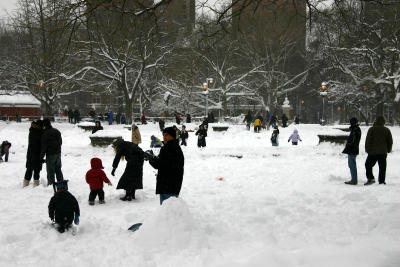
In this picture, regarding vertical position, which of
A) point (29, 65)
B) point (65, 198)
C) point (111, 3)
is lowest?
point (65, 198)

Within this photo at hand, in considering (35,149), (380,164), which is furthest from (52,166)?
(380,164)

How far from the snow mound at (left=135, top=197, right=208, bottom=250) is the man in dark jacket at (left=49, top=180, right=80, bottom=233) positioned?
4.24 feet

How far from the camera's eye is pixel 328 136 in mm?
18719

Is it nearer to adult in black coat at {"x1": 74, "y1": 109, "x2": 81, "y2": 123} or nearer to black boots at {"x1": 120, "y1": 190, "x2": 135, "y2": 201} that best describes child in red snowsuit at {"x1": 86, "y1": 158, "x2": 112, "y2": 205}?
black boots at {"x1": 120, "y1": 190, "x2": 135, "y2": 201}

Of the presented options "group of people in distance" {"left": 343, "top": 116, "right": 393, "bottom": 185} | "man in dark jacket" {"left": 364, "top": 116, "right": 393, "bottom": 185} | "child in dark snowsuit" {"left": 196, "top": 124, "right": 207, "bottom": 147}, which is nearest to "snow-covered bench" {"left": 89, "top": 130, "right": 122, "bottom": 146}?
"child in dark snowsuit" {"left": 196, "top": 124, "right": 207, "bottom": 147}

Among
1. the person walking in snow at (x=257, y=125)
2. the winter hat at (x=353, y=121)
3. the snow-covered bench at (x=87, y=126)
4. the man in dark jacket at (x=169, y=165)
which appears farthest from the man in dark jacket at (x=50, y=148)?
the person walking in snow at (x=257, y=125)

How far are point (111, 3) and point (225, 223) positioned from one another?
403cm

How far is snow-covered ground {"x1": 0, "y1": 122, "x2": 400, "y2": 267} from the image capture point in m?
4.50

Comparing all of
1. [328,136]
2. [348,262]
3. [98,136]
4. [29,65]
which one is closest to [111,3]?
[348,262]

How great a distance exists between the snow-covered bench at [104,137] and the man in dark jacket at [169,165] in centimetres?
1391

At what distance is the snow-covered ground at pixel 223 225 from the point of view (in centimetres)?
450

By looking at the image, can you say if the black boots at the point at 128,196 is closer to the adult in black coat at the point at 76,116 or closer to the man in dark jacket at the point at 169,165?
the man in dark jacket at the point at 169,165

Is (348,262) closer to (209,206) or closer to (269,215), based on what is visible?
(269,215)

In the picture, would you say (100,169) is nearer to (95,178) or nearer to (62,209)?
(95,178)
